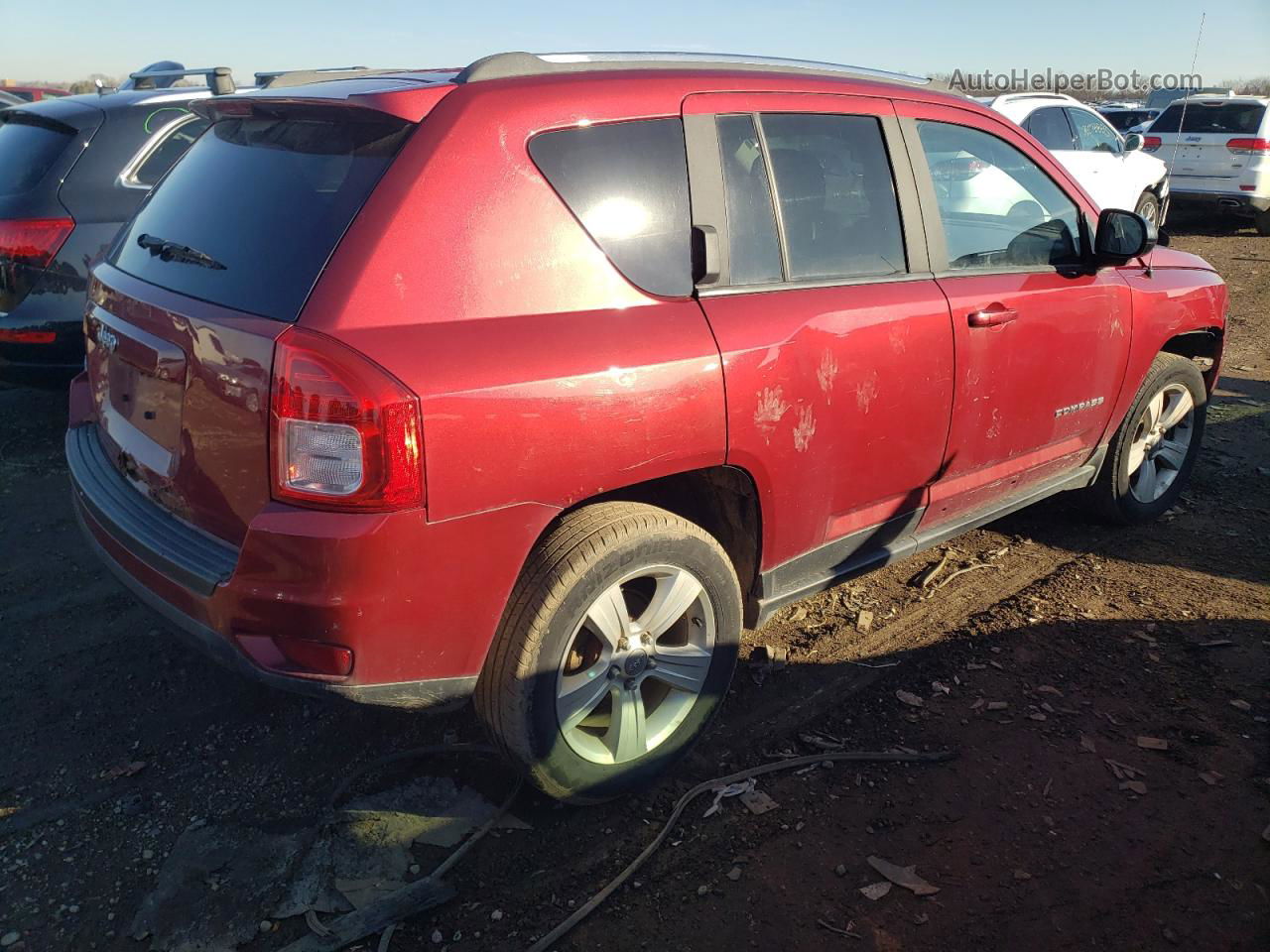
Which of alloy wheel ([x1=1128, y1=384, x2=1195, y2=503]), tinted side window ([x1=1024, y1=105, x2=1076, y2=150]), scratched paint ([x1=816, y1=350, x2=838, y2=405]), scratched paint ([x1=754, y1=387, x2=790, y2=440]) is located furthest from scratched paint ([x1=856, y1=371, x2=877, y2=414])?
tinted side window ([x1=1024, y1=105, x2=1076, y2=150])

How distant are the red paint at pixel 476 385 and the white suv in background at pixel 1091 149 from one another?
27.5 feet

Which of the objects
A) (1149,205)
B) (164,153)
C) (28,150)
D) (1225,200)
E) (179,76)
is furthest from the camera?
(1225,200)

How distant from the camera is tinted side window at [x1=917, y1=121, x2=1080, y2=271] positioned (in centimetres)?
355

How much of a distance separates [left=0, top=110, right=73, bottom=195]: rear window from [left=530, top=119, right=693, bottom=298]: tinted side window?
3953 mm

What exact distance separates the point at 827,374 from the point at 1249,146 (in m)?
13.9

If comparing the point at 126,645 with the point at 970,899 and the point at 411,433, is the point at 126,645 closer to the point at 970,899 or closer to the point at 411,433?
the point at 411,433

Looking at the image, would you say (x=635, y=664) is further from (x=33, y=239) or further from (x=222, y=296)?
(x=33, y=239)

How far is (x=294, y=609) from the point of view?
226 centimetres

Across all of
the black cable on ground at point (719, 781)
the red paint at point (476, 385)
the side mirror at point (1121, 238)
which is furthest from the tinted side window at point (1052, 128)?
the black cable on ground at point (719, 781)

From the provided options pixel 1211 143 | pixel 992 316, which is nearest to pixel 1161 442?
pixel 992 316

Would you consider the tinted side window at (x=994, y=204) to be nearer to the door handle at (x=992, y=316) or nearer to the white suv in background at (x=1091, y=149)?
the door handle at (x=992, y=316)

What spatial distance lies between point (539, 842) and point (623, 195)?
178 cm

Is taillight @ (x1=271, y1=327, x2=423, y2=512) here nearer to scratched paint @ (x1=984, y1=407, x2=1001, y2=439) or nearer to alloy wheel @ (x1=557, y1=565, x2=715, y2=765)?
alloy wheel @ (x1=557, y1=565, x2=715, y2=765)

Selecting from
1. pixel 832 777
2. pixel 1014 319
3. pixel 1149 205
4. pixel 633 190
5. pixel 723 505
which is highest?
pixel 633 190
